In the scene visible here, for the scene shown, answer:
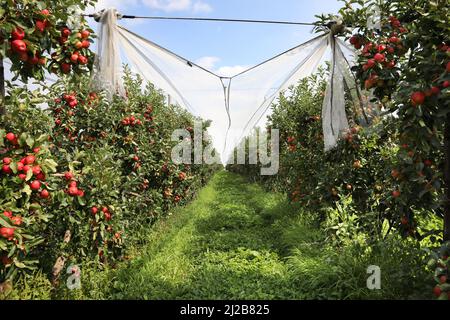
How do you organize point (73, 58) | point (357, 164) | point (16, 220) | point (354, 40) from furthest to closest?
point (357, 164) < point (354, 40) < point (73, 58) < point (16, 220)

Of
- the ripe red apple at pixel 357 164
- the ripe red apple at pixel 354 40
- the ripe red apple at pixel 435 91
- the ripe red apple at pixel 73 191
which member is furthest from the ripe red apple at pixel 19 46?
the ripe red apple at pixel 357 164

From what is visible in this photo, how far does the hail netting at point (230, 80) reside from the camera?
3588mm

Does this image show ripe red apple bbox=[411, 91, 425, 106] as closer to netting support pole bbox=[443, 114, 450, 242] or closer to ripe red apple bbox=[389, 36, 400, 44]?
netting support pole bbox=[443, 114, 450, 242]

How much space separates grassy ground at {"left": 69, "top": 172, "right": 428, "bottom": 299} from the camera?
3338 mm

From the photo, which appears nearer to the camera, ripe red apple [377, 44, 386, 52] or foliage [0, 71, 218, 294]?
foliage [0, 71, 218, 294]

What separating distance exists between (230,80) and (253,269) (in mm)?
2388

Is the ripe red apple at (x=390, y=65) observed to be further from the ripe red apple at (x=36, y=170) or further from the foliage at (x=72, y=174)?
the ripe red apple at (x=36, y=170)

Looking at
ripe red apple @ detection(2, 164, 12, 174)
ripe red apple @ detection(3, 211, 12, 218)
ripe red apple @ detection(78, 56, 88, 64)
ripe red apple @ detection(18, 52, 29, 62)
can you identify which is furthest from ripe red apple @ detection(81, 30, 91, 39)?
ripe red apple @ detection(3, 211, 12, 218)

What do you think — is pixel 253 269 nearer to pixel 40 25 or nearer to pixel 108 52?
pixel 108 52

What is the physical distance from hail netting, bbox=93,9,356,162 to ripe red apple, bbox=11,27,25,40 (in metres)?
1.24

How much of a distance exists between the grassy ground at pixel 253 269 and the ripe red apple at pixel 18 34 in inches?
103

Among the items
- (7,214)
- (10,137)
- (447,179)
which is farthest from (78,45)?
(447,179)

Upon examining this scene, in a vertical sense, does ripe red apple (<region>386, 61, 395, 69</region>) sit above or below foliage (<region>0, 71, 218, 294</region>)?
above

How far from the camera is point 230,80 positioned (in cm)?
420
